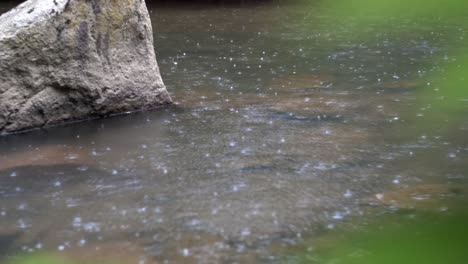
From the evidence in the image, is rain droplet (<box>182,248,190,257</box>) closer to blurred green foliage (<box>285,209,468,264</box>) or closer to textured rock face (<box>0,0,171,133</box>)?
blurred green foliage (<box>285,209,468,264</box>)

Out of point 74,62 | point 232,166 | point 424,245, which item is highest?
point 424,245

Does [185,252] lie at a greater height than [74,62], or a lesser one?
lesser

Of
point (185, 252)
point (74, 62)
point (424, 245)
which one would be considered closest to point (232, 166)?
point (185, 252)

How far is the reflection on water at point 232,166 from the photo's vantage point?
3244 millimetres

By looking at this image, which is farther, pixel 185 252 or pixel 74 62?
pixel 74 62

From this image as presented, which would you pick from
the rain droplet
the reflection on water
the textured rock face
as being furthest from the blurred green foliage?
the textured rock face

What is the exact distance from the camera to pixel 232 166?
4234 millimetres

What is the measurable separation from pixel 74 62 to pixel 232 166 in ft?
5.66

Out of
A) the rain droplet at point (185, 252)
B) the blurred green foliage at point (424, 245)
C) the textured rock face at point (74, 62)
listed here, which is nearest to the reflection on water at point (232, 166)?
the rain droplet at point (185, 252)

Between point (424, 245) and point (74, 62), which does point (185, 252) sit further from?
point (74, 62)

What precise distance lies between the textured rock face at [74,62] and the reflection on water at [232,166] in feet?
0.54

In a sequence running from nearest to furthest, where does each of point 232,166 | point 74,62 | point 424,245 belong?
point 424,245 < point 232,166 < point 74,62

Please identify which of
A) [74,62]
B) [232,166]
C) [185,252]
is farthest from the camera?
[74,62]

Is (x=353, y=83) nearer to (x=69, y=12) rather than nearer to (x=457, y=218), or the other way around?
(x=69, y=12)
